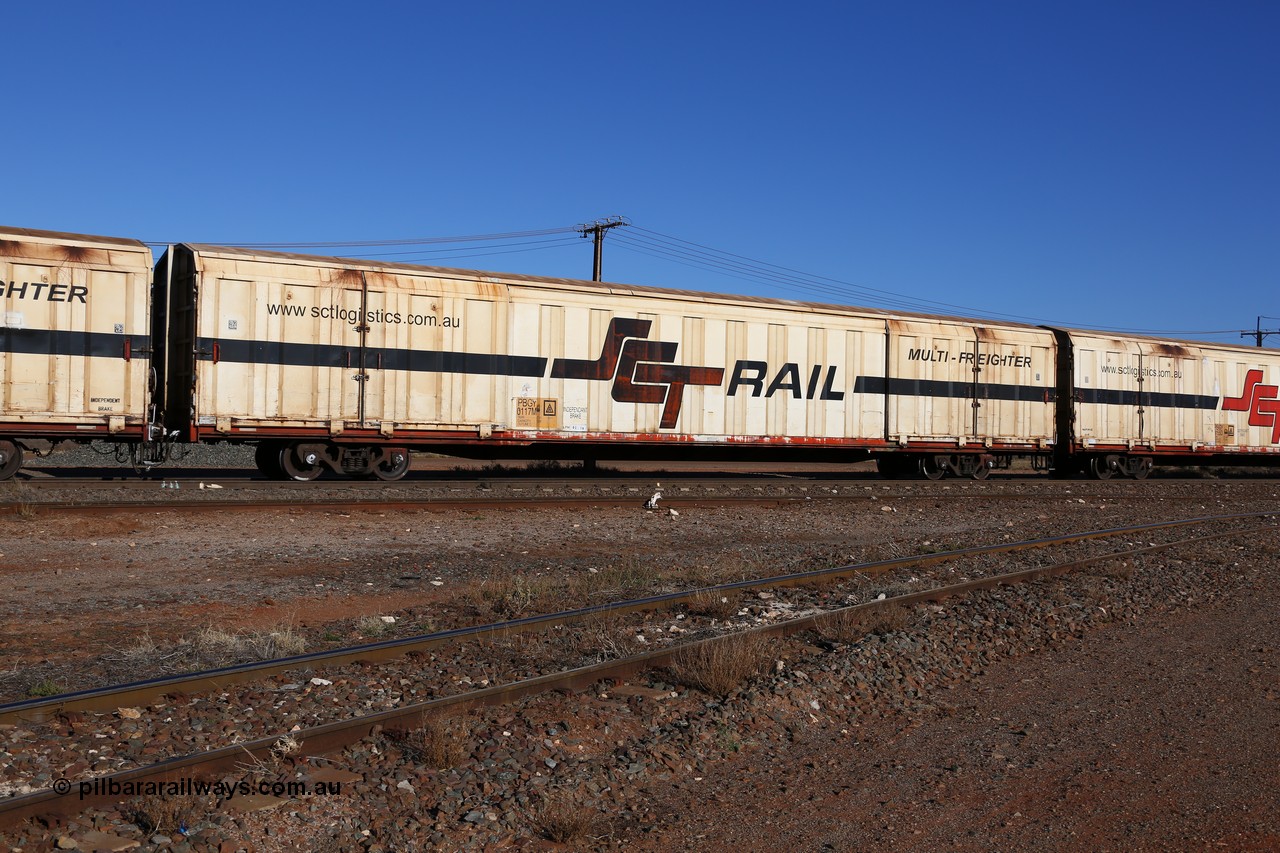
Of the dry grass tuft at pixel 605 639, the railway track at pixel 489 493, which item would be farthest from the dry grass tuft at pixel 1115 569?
the railway track at pixel 489 493

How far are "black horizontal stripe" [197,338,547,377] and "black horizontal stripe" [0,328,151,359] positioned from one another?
103cm

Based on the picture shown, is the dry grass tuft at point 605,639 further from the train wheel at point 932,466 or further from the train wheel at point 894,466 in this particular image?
the train wheel at point 894,466

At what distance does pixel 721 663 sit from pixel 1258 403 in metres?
26.1

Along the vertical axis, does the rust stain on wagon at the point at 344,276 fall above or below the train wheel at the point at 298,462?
above

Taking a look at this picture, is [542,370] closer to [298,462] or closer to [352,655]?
[298,462]

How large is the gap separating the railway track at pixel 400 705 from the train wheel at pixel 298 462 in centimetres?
958

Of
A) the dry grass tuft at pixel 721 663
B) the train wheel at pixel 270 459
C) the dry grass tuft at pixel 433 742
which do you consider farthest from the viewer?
the train wheel at pixel 270 459

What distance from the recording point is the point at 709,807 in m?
4.50

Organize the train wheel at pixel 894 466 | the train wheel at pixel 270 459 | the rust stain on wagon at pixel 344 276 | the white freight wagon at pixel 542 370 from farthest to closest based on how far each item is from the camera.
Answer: the train wheel at pixel 894 466 → the train wheel at pixel 270 459 → the rust stain on wagon at pixel 344 276 → the white freight wagon at pixel 542 370

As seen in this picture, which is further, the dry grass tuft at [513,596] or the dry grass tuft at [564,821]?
the dry grass tuft at [513,596]

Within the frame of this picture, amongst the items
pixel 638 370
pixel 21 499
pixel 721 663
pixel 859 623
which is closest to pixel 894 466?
pixel 638 370

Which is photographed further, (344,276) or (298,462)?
(298,462)

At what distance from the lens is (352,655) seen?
625 centimetres

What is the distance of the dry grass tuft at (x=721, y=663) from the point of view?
19.7 ft
